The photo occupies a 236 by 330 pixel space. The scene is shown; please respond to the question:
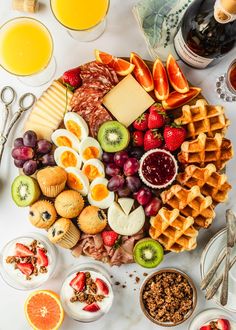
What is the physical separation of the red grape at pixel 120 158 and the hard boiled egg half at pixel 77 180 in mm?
145

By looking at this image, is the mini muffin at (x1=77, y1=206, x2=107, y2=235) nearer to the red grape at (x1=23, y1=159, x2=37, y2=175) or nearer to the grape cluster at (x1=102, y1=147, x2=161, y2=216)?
the grape cluster at (x1=102, y1=147, x2=161, y2=216)

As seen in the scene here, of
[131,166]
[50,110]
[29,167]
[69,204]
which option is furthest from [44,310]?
[50,110]

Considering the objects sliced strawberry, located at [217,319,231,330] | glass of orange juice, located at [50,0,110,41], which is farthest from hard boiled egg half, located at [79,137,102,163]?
sliced strawberry, located at [217,319,231,330]

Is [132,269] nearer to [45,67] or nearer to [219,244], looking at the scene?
[219,244]

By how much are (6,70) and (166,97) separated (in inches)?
25.2

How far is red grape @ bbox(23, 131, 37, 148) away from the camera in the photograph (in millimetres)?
2174

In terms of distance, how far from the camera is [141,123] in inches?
85.6

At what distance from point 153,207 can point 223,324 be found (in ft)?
1.82

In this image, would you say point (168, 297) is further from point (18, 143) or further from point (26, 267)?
point (18, 143)

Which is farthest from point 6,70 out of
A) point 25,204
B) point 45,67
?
point 25,204

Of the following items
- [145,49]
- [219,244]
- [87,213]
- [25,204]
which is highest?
[145,49]

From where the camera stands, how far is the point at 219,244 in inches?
87.3

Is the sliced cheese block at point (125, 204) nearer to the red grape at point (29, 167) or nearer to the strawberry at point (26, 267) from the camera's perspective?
the red grape at point (29, 167)

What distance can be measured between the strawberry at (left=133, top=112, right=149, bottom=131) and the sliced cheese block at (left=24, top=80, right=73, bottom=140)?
11.2 inches
